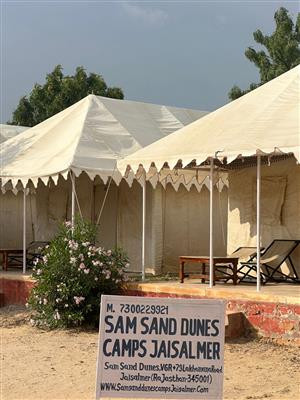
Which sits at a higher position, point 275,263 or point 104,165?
point 104,165

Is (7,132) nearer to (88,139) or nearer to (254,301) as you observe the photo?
(88,139)

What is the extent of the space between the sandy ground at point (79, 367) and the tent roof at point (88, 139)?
3.53m

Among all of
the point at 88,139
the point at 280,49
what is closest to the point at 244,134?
the point at 88,139

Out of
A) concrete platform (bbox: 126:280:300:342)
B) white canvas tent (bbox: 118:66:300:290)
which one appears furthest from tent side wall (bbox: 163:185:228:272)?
concrete platform (bbox: 126:280:300:342)

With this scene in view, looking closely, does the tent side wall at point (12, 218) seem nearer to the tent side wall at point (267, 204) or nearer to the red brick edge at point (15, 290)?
the red brick edge at point (15, 290)

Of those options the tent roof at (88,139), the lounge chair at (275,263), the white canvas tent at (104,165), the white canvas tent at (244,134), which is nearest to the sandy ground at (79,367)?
the white canvas tent at (244,134)

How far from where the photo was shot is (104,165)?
492 inches

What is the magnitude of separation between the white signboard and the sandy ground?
187 cm

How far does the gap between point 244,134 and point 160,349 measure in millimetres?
5276

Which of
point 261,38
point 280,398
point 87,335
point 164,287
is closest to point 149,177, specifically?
point 164,287

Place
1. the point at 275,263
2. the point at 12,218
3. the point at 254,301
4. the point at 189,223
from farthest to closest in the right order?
1. the point at 12,218
2. the point at 189,223
3. the point at 275,263
4. the point at 254,301

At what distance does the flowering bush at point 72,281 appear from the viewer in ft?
33.0

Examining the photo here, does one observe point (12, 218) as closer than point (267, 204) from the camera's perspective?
No

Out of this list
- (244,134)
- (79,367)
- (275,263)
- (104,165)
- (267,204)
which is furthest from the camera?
(104,165)
